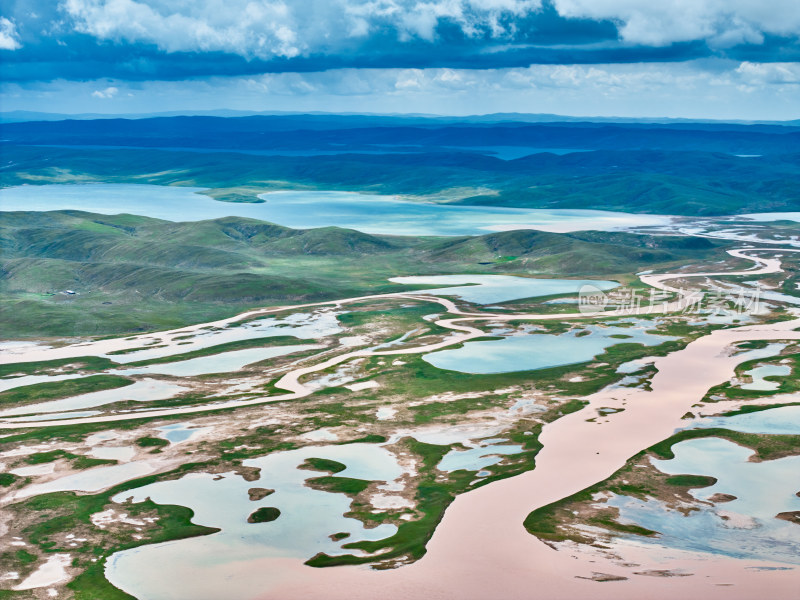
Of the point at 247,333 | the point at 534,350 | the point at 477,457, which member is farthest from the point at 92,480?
the point at 534,350

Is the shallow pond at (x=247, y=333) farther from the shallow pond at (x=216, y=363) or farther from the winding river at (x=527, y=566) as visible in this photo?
the winding river at (x=527, y=566)

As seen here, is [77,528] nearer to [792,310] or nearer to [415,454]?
[415,454]

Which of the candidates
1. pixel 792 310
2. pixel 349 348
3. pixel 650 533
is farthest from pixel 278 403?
pixel 792 310

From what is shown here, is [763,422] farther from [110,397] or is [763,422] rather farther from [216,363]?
[110,397]

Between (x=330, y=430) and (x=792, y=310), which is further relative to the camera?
(x=792, y=310)

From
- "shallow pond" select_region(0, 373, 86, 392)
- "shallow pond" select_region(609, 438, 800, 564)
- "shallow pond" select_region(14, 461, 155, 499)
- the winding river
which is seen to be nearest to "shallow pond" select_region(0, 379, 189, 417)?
"shallow pond" select_region(0, 373, 86, 392)

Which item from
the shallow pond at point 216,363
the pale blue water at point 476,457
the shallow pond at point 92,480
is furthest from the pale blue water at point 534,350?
the shallow pond at point 92,480
